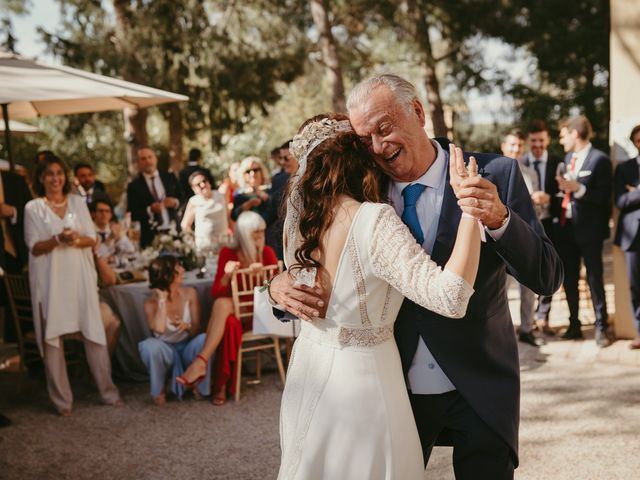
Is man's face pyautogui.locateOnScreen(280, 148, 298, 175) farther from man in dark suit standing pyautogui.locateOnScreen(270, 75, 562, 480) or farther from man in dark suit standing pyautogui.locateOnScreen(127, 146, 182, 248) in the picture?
man in dark suit standing pyautogui.locateOnScreen(270, 75, 562, 480)

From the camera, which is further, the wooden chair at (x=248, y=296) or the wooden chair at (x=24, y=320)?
the wooden chair at (x=24, y=320)

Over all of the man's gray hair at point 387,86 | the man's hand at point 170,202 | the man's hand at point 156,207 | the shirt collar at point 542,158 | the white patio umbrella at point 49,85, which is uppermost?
the white patio umbrella at point 49,85

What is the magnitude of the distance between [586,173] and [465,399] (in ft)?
17.0

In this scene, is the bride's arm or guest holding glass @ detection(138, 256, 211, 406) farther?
guest holding glass @ detection(138, 256, 211, 406)

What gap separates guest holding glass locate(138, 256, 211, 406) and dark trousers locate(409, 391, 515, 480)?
11.8 ft

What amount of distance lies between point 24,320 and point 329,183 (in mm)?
5350

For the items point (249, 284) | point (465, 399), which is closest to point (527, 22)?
point (249, 284)

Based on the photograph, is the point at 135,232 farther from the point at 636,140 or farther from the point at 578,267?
the point at 636,140

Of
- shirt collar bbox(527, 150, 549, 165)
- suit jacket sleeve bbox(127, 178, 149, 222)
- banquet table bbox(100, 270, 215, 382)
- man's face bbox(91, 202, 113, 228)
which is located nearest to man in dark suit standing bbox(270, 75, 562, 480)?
banquet table bbox(100, 270, 215, 382)

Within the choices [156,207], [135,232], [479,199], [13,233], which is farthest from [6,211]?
[479,199]

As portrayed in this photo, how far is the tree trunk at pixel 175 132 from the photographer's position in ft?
54.4

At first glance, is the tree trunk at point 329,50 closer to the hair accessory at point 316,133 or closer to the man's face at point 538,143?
the man's face at point 538,143

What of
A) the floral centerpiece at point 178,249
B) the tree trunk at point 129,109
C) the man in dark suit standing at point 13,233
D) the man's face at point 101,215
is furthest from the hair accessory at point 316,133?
the tree trunk at point 129,109

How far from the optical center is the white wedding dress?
2283 mm
